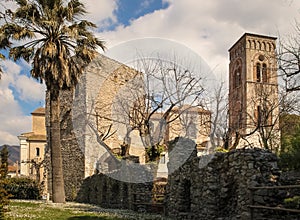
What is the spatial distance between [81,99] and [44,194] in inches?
312

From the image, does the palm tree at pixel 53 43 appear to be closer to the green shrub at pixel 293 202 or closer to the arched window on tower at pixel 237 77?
the green shrub at pixel 293 202

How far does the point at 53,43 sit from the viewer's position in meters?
20.7

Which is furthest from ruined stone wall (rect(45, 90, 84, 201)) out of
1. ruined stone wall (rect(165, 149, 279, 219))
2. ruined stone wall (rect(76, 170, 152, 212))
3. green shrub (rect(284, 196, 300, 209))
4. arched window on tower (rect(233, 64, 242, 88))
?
arched window on tower (rect(233, 64, 242, 88))

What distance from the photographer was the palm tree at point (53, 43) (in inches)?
804

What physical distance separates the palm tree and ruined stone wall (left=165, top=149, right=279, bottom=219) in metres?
8.76

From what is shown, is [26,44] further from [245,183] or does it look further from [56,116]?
[245,183]

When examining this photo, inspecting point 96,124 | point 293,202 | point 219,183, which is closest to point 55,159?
point 96,124

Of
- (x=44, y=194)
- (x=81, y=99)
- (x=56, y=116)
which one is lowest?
(x=44, y=194)

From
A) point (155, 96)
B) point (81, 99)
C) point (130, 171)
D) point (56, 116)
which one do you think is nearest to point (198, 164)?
point (130, 171)

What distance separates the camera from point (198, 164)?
1309 cm

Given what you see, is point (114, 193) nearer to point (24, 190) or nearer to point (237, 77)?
point (24, 190)

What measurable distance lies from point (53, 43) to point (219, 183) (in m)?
12.7

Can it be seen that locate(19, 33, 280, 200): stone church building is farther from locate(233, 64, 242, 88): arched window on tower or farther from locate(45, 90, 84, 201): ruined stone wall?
locate(233, 64, 242, 88): arched window on tower

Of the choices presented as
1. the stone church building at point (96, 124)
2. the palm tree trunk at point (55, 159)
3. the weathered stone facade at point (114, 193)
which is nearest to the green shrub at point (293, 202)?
the weathered stone facade at point (114, 193)
